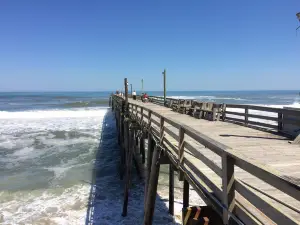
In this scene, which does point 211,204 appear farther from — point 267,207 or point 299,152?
point 299,152

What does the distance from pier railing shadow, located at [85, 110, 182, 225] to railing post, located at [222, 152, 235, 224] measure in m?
6.57

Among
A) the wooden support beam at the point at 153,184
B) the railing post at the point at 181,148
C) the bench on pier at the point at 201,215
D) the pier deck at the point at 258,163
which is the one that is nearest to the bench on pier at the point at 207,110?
the pier deck at the point at 258,163

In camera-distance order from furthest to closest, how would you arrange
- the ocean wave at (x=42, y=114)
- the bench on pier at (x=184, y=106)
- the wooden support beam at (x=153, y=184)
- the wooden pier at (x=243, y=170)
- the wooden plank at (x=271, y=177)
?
the ocean wave at (x=42, y=114) → the bench on pier at (x=184, y=106) → the wooden support beam at (x=153, y=184) → the wooden pier at (x=243, y=170) → the wooden plank at (x=271, y=177)

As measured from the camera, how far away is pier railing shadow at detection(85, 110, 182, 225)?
9186 millimetres

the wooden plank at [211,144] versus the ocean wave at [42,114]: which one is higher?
the wooden plank at [211,144]

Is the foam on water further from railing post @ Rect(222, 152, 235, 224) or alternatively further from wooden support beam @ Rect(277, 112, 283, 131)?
railing post @ Rect(222, 152, 235, 224)

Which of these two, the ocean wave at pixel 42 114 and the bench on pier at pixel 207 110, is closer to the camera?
the bench on pier at pixel 207 110

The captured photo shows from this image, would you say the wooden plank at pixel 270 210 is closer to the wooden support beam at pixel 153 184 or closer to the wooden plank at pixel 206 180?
the wooden plank at pixel 206 180

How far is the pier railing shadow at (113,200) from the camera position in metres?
9.19

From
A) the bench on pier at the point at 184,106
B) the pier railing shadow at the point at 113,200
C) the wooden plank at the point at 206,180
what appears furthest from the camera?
the bench on pier at the point at 184,106

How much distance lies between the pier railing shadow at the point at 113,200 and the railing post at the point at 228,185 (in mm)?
6569

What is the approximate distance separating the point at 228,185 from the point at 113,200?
340 inches

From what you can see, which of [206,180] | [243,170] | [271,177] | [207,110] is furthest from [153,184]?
[207,110]

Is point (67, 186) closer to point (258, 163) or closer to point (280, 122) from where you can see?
point (280, 122)
